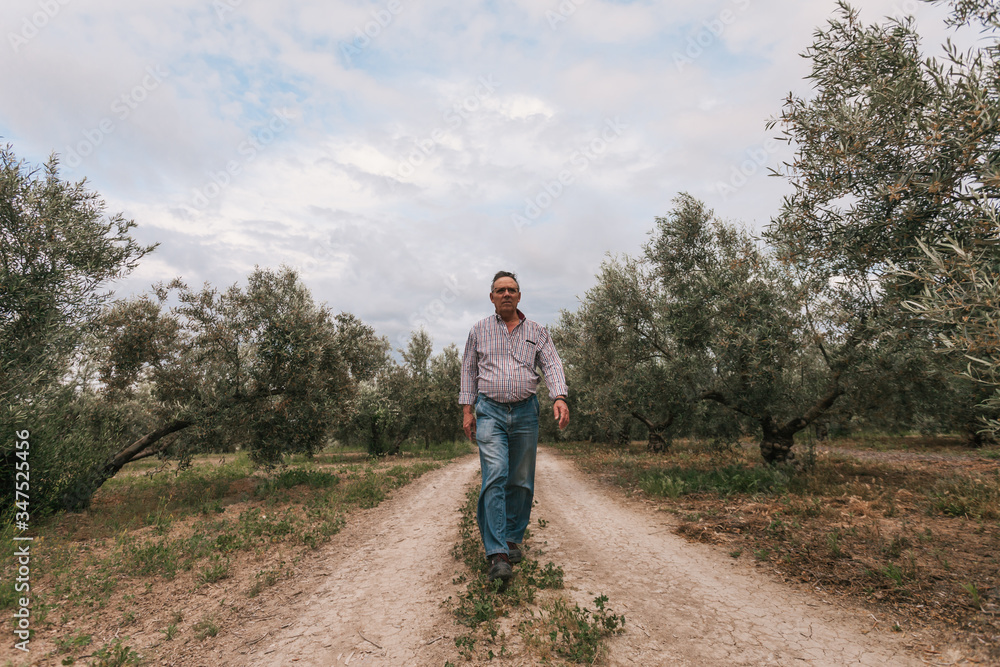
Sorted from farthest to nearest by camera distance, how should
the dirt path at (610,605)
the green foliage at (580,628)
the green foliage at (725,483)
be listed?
the green foliage at (725,483), the dirt path at (610,605), the green foliage at (580,628)

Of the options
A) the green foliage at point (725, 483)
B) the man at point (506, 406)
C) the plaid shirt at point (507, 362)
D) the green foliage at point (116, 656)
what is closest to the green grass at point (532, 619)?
the man at point (506, 406)

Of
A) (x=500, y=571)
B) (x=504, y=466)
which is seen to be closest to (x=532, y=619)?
(x=500, y=571)

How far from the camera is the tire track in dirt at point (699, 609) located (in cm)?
330

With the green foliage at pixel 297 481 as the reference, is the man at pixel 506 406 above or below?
above

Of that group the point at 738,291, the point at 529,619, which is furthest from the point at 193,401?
the point at 738,291

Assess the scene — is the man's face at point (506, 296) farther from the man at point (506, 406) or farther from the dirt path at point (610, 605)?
the dirt path at point (610, 605)

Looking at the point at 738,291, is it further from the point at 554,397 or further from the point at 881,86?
the point at 554,397

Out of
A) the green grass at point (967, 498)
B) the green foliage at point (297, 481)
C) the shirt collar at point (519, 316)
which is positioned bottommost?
the green foliage at point (297, 481)

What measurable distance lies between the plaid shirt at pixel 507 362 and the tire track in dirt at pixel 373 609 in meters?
2.16

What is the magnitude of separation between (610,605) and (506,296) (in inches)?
139

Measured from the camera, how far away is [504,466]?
4.86m

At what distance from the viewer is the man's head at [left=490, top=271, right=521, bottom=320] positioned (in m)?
5.46

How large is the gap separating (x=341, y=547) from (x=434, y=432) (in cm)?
3766

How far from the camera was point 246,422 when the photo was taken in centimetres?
1321
